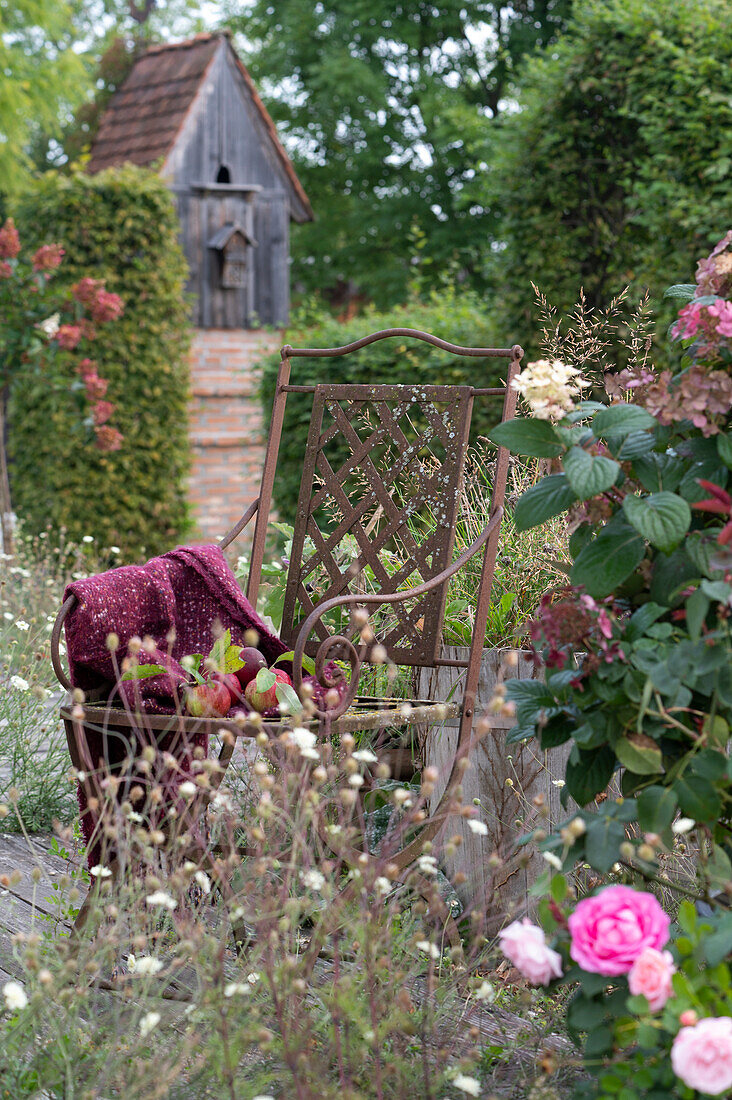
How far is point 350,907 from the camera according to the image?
204 centimetres

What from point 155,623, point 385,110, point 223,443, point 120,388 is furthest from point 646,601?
point 385,110

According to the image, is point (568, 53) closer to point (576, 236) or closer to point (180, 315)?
point (576, 236)

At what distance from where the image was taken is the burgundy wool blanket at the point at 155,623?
224cm

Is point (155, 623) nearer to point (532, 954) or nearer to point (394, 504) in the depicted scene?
point (394, 504)

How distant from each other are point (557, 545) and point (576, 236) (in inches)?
124

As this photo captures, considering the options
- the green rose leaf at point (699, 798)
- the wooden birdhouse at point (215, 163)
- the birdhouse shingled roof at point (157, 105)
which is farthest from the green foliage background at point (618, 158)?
the birdhouse shingled roof at point (157, 105)

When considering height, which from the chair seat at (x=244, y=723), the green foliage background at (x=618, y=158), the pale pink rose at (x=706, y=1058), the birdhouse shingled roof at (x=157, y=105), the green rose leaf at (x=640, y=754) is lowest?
the pale pink rose at (x=706, y=1058)

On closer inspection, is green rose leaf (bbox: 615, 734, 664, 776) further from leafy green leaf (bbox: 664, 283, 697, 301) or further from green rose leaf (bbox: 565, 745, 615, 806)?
leafy green leaf (bbox: 664, 283, 697, 301)

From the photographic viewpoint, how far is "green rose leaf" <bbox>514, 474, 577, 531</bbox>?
5.59ft

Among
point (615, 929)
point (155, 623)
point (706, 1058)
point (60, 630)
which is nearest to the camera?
point (706, 1058)

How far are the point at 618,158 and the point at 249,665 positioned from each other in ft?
A: 13.4

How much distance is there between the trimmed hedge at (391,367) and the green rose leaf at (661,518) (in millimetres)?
3715

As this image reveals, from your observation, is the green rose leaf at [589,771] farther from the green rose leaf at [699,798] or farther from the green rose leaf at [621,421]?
the green rose leaf at [621,421]

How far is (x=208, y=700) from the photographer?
2.15 meters
